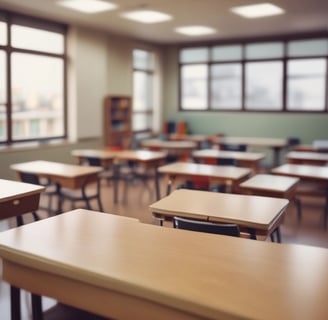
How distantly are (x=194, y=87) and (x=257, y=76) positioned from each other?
1.57m

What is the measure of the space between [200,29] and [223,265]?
732 cm

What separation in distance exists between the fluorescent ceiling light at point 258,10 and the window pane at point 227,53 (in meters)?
2.48

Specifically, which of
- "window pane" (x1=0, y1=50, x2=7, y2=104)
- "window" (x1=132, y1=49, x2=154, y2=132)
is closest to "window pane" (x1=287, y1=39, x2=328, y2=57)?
"window" (x1=132, y1=49, x2=154, y2=132)

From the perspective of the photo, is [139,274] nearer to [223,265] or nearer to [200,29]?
[223,265]

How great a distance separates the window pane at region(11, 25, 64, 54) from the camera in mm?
6926

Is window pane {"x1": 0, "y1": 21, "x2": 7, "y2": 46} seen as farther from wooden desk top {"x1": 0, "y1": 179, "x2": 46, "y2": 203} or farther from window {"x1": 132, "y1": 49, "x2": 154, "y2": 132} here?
wooden desk top {"x1": 0, "y1": 179, "x2": 46, "y2": 203}

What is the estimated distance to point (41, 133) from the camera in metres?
7.56

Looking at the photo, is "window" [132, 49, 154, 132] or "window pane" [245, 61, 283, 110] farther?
"window" [132, 49, 154, 132]

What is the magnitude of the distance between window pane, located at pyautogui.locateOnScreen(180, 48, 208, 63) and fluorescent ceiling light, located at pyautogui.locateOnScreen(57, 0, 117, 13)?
392 cm

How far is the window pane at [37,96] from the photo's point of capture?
23.1ft

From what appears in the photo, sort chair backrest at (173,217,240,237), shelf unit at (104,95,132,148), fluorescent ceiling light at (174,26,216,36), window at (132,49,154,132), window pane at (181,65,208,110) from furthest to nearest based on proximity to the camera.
Answer: window pane at (181,65,208,110)
window at (132,49,154,132)
shelf unit at (104,95,132,148)
fluorescent ceiling light at (174,26,216,36)
chair backrest at (173,217,240,237)

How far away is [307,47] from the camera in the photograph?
8.86 meters

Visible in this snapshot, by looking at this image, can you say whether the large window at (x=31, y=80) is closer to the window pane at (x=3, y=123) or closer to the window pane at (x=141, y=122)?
the window pane at (x=3, y=123)

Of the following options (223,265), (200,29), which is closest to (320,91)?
(200,29)
